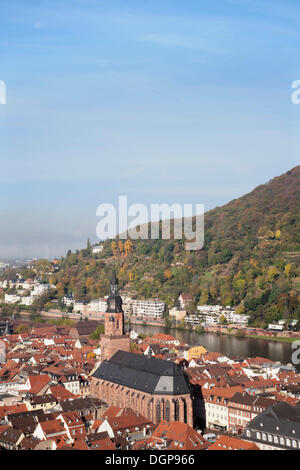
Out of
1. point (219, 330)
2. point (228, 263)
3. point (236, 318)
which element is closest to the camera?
point (219, 330)

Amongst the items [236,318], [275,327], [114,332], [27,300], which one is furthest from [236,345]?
[27,300]

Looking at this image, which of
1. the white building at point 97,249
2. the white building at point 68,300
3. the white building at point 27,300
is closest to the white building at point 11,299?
the white building at point 27,300

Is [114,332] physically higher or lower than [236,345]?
higher

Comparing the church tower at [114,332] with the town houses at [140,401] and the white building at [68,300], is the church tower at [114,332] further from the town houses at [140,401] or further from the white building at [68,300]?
the white building at [68,300]

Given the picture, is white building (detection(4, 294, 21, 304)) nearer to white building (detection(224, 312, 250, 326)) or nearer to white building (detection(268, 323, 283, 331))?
white building (detection(224, 312, 250, 326))

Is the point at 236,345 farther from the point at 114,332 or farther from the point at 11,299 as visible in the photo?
the point at 11,299

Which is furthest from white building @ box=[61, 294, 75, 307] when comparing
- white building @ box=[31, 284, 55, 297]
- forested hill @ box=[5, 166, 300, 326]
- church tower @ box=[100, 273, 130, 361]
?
church tower @ box=[100, 273, 130, 361]
